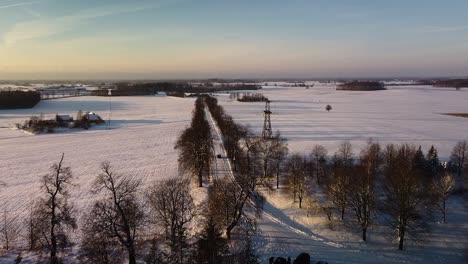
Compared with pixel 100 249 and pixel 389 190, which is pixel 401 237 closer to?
pixel 389 190

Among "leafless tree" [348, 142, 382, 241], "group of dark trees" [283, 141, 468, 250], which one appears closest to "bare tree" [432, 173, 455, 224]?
"group of dark trees" [283, 141, 468, 250]

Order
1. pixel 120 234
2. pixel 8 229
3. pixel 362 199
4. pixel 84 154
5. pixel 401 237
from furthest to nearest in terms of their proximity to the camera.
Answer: pixel 84 154
pixel 8 229
pixel 362 199
pixel 401 237
pixel 120 234

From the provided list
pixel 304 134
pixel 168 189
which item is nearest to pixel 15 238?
pixel 168 189

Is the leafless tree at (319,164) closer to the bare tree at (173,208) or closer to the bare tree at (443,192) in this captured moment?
the bare tree at (443,192)

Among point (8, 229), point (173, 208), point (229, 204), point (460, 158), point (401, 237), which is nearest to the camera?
point (173, 208)

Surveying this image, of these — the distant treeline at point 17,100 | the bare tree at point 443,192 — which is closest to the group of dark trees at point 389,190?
the bare tree at point 443,192

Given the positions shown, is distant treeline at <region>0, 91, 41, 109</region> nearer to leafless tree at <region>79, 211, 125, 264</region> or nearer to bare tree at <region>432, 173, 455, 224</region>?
leafless tree at <region>79, 211, 125, 264</region>

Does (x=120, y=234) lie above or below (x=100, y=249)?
above

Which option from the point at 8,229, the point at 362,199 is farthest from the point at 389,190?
the point at 8,229
